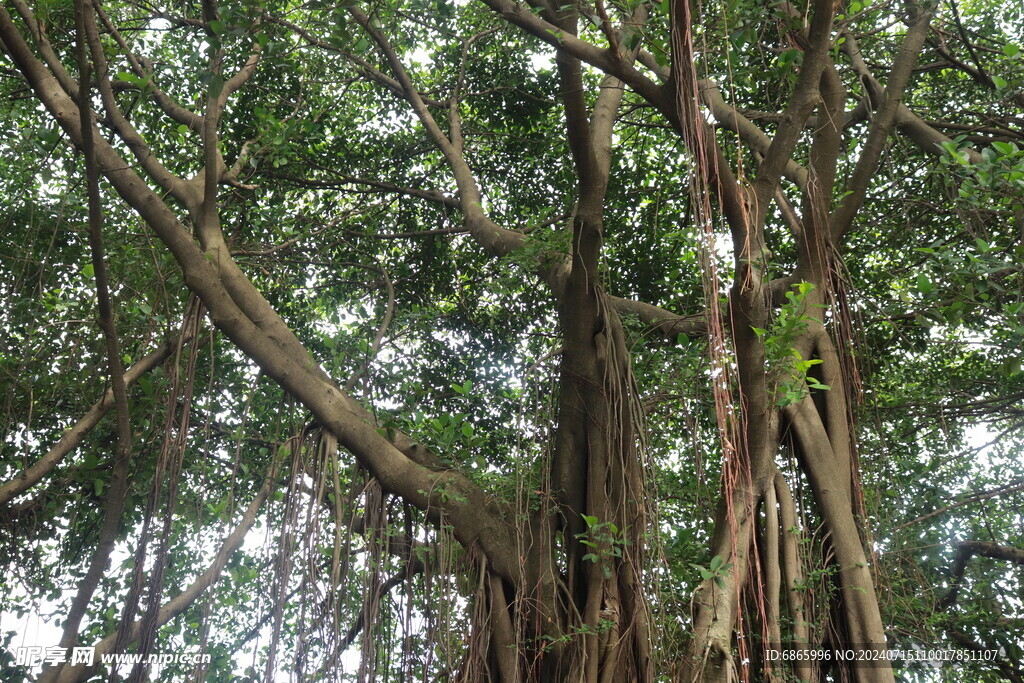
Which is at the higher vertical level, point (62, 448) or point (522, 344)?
point (522, 344)

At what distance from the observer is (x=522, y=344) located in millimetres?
5355

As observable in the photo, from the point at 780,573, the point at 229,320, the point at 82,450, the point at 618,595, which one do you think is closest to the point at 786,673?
the point at 780,573

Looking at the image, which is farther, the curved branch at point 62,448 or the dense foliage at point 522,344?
the curved branch at point 62,448

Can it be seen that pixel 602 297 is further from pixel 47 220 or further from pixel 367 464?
pixel 47 220

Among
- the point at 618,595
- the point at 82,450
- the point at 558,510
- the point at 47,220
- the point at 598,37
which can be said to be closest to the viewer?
the point at 618,595

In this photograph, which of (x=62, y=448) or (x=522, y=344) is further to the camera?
(x=522, y=344)

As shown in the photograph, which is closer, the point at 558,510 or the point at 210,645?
the point at 558,510

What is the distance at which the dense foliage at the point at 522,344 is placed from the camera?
3.07 meters

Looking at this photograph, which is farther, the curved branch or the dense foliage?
the curved branch

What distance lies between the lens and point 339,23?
2.96 metres

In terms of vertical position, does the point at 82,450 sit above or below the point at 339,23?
below

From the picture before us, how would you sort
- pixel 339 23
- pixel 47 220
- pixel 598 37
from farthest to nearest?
1. pixel 598 37
2. pixel 47 220
3. pixel 339 23

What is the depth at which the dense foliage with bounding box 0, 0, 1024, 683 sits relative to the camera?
3.07m

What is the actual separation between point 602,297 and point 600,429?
51 centimetres
